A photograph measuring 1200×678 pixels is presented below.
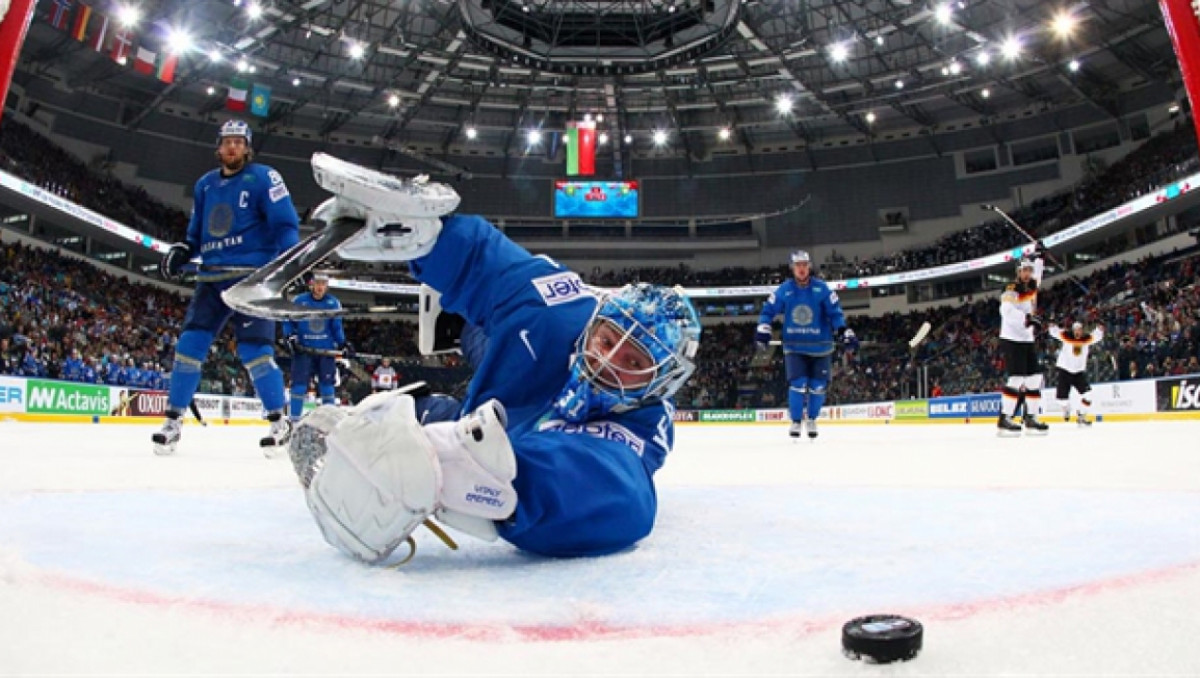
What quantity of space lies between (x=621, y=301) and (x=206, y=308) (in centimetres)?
364

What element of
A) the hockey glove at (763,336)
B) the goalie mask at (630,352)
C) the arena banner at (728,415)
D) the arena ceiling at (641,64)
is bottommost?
the arena banner at (728,415)

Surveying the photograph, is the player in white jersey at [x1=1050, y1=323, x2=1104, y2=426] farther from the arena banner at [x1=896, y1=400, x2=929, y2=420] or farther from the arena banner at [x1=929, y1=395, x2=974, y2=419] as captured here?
the arena banner at [x1=896, y1=400, x2=929, y2=420]

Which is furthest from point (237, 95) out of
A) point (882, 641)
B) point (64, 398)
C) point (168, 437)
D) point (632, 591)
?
point (882, 641)

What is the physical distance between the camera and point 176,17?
69.0 ft

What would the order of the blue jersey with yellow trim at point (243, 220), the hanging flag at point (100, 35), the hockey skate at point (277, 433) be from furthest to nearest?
the hanging flag at point (100, 35), the hockey skate at point (277, 433), the blue jersey with yellow trim at point (243, 220)

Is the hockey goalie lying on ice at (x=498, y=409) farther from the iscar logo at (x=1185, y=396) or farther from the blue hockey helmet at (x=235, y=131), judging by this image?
the iscar logo at (x=1185, y=396)

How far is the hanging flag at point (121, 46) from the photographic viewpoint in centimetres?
1767

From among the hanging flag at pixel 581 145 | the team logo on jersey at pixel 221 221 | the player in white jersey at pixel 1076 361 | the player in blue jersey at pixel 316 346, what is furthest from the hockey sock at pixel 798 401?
the hanging flag at pixel 581 145

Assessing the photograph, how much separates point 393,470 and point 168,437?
389cm

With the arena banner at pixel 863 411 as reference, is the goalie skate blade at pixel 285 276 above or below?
above

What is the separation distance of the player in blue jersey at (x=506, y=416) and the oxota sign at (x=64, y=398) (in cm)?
1106

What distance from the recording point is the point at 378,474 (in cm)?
127

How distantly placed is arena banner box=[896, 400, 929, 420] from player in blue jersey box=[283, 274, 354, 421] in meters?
14.2

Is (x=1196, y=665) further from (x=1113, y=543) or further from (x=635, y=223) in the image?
(x=635, y=223)
